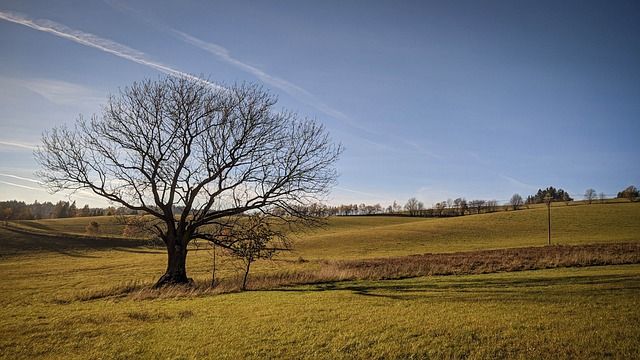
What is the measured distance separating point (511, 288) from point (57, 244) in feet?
228

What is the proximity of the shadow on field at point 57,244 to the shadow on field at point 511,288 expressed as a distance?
5364cm

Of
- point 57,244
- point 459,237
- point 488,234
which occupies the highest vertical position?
point 488,234

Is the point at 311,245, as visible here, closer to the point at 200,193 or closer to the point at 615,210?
the point at 200,193

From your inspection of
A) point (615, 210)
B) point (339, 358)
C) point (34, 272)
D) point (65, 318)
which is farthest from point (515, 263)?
point (615, 210)

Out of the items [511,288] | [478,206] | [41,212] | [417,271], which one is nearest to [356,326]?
[511,288]

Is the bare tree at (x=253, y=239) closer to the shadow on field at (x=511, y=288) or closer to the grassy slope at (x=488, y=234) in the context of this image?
the shadow on field at (x=511, y=288)

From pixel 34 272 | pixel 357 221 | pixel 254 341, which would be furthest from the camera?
pixel 357 221

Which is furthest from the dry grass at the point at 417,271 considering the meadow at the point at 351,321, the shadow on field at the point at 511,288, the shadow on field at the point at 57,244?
the shadow on field at the point at 57,244

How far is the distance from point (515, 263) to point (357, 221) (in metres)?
86.4

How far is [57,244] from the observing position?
58.0m

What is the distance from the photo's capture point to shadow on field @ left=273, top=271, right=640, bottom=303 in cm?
1312

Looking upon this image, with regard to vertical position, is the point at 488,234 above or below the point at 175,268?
below

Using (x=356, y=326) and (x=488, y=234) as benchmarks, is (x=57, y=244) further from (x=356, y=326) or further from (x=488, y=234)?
(x=488, y=234)

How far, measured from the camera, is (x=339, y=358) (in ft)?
24.0
